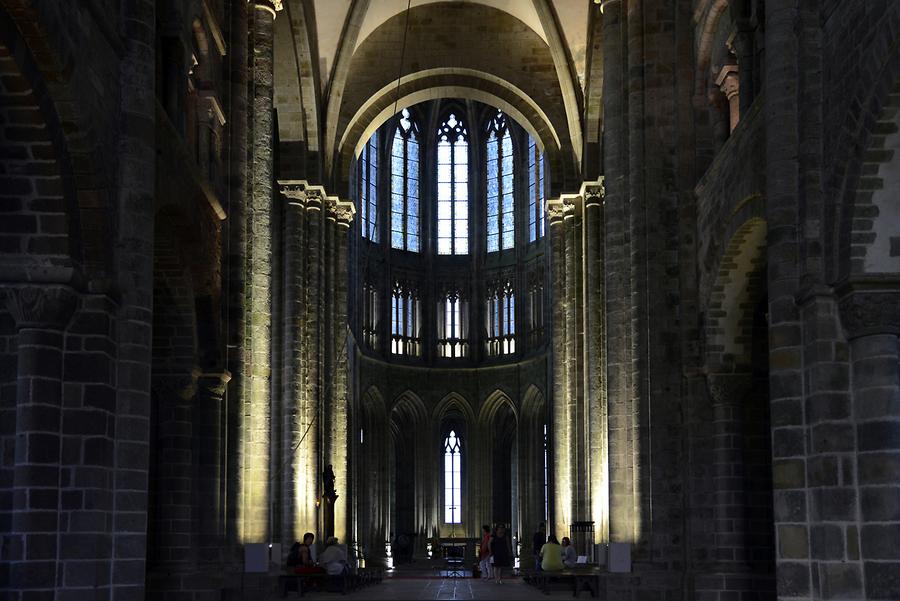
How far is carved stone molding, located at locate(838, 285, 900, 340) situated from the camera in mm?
12477

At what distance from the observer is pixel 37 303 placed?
42.1ft

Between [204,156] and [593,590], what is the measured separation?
1093 cm

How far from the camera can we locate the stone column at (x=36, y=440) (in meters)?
12.6

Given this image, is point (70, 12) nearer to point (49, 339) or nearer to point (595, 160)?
point (49, 339)

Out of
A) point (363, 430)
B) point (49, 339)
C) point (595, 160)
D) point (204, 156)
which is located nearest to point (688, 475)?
point (204, 156)

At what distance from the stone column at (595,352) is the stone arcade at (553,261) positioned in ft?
0.37

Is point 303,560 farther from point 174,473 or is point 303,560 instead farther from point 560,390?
point 560,390

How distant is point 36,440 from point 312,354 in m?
Answer: 20.3

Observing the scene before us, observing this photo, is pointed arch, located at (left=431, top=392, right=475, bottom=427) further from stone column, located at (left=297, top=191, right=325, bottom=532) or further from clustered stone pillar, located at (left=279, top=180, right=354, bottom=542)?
stone column, located at (left=297, top=191, right=325, bottom=532)

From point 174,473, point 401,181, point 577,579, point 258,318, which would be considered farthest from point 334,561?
point 401,181

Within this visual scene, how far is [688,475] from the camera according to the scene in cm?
2009

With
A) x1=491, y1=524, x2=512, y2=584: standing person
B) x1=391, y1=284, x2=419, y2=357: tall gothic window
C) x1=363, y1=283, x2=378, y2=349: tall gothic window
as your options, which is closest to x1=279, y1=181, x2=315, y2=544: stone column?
x1=491, y1=524, x2=512, y2=584: standing person

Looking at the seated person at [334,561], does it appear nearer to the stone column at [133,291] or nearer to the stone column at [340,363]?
the stone column at [340,363]

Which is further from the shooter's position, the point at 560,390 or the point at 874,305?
the point at 560,390
